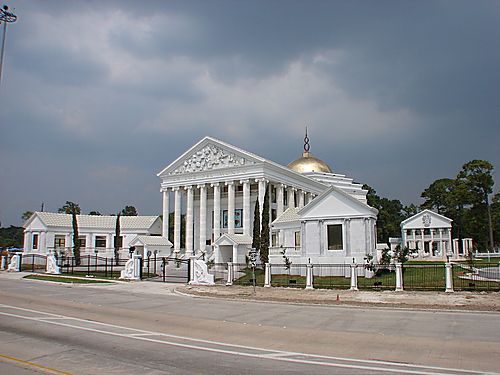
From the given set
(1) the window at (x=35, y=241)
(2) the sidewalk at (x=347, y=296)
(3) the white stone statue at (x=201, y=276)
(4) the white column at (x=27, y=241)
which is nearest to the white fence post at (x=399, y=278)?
(2) the sidewalk at (x=347, y=296)

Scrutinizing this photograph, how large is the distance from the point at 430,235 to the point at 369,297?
159 ft

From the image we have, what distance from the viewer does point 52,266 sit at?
4166cm

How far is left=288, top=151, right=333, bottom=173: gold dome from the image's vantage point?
264 feet

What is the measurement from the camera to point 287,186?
6525cm

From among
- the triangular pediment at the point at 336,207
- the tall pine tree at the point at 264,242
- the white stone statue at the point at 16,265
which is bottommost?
the white stone statue at the point at 16,265

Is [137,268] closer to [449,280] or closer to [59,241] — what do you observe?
[449,280]

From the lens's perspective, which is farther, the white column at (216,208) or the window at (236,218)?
the window at (236,218)

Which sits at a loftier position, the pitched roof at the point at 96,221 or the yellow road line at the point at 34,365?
the pitched roof at the point at 96,221

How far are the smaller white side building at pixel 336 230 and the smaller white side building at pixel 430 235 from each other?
Result: 33.7 m

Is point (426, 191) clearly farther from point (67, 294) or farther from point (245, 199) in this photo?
point (67, 294)

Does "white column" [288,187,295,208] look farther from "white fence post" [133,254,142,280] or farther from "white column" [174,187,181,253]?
"white fence post" [133,254,142,280]

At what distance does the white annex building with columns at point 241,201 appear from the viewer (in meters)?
37.0

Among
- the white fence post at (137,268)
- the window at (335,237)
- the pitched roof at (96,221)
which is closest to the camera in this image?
the window at (335,237)

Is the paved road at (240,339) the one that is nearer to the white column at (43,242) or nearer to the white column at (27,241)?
A: the white column at (43,242)
